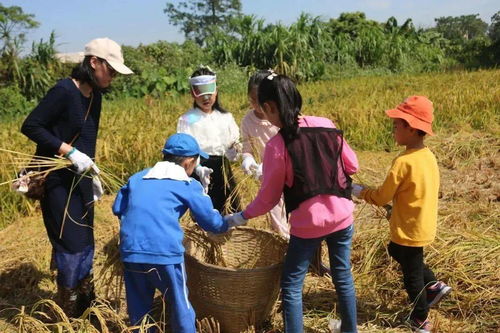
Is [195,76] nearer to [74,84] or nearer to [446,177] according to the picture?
[74,84]

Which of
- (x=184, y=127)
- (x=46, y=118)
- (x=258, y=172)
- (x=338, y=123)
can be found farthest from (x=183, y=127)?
(x=338, y=123)

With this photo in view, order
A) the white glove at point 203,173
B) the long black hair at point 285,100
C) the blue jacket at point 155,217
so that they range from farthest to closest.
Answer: the white glove at point 203,173 < the blue jacket at point 155,217 < the long black hair at point 285,100

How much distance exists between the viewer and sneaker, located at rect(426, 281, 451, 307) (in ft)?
7.62

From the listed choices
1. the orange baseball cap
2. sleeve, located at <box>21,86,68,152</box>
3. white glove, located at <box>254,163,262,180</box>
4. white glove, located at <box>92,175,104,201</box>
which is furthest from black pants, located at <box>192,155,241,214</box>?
the orange baseball cap

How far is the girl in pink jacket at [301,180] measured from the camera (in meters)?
1.84

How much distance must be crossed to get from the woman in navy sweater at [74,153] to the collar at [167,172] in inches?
19.6

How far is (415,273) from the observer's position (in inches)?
88.8

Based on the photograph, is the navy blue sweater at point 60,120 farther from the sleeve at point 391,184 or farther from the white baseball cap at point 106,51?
the sleeve at point 391,184

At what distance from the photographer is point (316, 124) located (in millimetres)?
1921

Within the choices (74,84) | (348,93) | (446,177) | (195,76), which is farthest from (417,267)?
(348,93)

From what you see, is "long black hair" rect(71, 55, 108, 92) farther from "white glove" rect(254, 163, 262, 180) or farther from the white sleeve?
"white glove" rect(254, 163, 262, 180)

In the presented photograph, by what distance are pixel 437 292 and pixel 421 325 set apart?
19cm

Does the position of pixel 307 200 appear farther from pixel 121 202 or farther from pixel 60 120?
pixel 60 120

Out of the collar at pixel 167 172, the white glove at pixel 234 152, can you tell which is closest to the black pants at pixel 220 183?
the white glove at pixel 234 152
